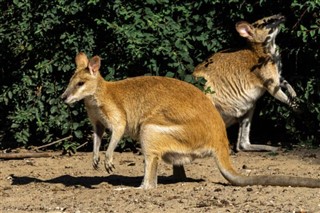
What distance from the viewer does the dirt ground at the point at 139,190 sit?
769 cm

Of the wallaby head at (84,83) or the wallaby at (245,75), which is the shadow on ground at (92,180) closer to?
the wallaby head at (84,83)

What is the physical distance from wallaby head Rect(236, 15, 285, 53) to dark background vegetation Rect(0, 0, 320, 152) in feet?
0.59

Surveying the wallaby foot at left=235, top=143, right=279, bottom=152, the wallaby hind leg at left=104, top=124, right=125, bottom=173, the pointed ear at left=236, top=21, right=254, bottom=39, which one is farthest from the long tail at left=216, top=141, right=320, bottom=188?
the pointed ear at left=236, top=21, right=254, bottom=39

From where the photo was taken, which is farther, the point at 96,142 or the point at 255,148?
the point at 255,148

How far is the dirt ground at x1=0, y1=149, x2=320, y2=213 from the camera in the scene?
769 cm

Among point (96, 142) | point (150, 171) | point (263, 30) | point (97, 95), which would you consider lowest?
point (150, 171)

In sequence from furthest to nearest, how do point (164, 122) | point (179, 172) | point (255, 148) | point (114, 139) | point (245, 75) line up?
point (245, 75) < point (255, 148) < point (179, 172) < point (114, 139) < point (164, 122)

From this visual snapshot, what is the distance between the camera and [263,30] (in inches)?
442

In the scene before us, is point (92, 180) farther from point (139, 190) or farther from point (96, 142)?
point (139, 190)

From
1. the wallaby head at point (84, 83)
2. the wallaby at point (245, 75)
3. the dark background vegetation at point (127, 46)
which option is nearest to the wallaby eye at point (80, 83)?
the wallaby head at point (84, 83)

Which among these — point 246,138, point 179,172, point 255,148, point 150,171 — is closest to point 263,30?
point 246,138

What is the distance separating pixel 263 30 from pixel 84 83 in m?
3.16

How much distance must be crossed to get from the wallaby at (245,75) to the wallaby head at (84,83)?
219 centimetres

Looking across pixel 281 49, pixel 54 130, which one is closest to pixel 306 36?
pixel 281 49
